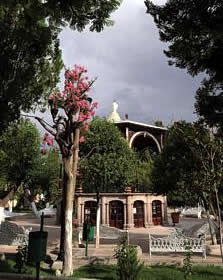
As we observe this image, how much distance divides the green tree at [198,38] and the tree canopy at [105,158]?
10283 mm

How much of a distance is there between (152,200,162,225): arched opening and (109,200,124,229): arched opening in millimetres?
3116

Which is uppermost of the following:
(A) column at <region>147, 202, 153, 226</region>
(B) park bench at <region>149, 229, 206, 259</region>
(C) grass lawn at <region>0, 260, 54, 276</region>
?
(A) column at <region>147, 202, 153, 226</region>

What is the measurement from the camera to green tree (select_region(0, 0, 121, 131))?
15.9 feet

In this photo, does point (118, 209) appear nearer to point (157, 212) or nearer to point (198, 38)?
point (157, 212)

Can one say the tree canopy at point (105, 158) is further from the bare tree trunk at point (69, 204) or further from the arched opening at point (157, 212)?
the bare tree trunk at point (69, 204)

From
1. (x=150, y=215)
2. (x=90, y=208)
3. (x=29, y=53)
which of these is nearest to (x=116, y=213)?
(x=90, y=208)

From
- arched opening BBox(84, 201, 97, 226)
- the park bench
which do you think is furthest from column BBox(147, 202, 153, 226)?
the park bench

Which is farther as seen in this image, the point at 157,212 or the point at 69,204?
the point at 157,212

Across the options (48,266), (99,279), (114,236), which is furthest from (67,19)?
(114,236)

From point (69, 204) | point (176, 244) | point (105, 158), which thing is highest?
point (105, 158)

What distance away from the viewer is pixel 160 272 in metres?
8.03

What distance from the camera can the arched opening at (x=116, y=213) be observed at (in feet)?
75.6

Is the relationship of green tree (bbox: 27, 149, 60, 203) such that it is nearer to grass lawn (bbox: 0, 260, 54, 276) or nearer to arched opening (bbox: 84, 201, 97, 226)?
arched opening (bbox: 84, 201, 97, 226)

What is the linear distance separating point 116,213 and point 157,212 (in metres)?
3.95
